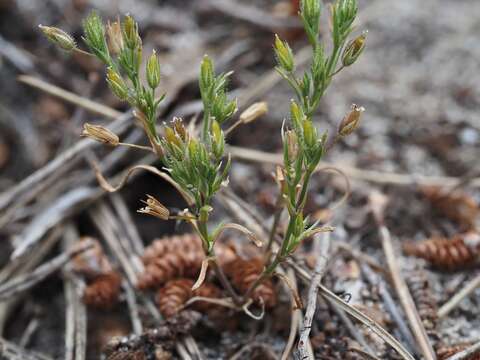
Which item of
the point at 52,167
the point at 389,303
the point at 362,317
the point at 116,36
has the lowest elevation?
the point at 362,317

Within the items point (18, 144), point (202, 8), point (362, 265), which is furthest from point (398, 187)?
point (18, 144)

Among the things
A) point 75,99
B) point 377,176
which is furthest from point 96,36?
point 377,176

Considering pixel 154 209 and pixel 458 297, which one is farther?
pixel 458 297

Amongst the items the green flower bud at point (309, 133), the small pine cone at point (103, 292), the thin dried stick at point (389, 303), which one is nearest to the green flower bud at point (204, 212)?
the green flower bud at point (309, 133)

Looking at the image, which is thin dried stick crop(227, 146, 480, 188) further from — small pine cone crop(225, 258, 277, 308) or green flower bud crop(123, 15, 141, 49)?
green flower bud crop(123, 15, 141, 49)

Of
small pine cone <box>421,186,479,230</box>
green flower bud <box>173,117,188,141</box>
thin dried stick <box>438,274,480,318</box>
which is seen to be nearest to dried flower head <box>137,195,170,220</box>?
green flower bud <box>173,117,188,141</box>

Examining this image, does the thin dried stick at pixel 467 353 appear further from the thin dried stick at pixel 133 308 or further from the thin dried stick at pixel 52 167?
the thin dried stick at pixel 52 167

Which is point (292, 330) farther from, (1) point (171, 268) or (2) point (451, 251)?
(2) point (451, 251)
